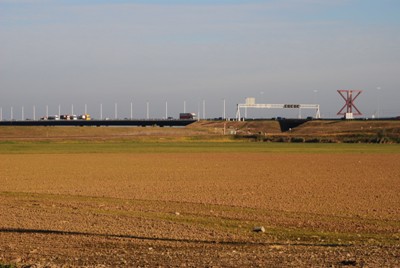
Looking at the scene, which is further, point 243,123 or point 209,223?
point 243,123

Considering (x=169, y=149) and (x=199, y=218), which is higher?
(x=199, y=218)

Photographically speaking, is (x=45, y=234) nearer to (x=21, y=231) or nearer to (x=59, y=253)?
(x=21, y=231)

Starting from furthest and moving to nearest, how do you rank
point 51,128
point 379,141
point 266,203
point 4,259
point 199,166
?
point 51,128
point 379,141
point 199,166
point 266,203
point 4,259

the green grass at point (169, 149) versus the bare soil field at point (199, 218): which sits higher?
the bare soil field at point (199, 218)

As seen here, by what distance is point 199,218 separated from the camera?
27141 millimetres

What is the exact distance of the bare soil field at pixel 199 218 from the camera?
736 inches

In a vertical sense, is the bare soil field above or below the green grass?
above

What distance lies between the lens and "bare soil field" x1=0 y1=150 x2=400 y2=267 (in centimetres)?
1869

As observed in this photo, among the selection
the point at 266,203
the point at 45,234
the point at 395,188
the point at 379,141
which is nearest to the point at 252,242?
the point at 45,234

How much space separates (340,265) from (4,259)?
26.4 ft

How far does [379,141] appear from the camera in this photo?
4803 inches

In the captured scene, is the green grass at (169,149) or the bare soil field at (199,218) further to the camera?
the green grass at (169,149)

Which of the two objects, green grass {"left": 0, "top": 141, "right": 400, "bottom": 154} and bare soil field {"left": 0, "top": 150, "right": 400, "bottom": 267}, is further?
green grass {"left": 0, "top": 141, "right": 400, "bottom": 154}

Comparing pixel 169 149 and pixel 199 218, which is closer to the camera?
pixel 199 218
